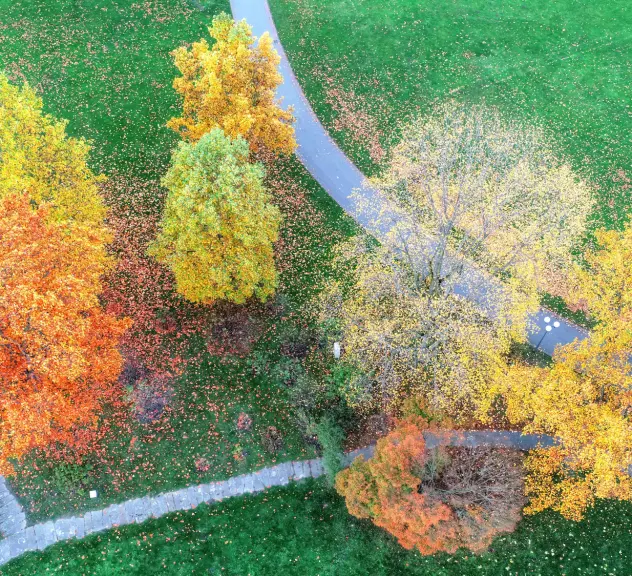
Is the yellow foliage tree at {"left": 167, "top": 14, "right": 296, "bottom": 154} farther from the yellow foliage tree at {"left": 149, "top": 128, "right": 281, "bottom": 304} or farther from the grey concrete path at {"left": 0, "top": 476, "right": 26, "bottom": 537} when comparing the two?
the grey concrete path at {"left": 0, "top": 476, "right": 26, "bottom": 537}

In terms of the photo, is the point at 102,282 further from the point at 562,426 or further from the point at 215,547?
the point at 562,426

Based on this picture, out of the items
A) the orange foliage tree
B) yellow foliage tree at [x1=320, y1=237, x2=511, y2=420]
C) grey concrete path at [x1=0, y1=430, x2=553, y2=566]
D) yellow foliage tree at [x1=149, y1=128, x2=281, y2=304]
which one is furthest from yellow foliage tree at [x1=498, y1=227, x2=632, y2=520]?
the orange foliage tree

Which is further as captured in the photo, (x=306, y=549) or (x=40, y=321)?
(x=306, y=549)

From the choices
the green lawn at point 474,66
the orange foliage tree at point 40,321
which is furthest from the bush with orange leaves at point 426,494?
the green lawn at point 474,66

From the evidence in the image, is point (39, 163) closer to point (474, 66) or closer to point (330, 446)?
point (330, 446)

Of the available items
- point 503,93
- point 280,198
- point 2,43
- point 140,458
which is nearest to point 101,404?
point 140,458

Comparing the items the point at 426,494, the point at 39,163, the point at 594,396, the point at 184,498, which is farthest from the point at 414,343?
the point at 39,163

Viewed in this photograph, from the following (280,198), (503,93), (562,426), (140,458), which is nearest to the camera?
(562,426)
